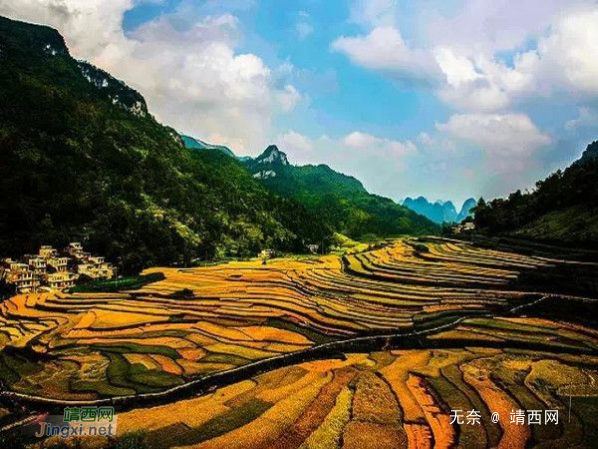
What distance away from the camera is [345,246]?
384ft

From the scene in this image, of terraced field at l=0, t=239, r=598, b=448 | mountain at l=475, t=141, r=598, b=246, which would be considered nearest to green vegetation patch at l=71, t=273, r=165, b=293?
terraced field at l=0, t=239, r=598, b=448

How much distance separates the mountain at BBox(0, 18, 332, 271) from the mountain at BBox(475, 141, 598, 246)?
4926cm

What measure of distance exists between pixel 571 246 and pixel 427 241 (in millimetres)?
22477

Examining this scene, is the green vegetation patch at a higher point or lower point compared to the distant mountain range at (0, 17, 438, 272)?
lower

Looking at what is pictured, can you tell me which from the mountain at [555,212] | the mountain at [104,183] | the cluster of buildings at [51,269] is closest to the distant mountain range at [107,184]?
the mountain at [104,183]

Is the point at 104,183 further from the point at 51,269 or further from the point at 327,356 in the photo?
the point at 327,356

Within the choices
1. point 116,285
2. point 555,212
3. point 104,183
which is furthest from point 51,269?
point 555,212

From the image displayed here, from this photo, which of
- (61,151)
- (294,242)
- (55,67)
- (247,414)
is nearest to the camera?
(247,414)

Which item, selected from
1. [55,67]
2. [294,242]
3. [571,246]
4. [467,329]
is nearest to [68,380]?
[467,329]

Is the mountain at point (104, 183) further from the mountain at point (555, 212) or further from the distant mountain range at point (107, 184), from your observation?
the mountain at point (555, 212)

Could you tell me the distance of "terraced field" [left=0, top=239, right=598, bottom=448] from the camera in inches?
543

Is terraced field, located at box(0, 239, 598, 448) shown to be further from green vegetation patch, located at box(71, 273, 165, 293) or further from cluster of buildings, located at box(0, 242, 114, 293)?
cluster of buildings, located at box(0, 242, 114, 293)

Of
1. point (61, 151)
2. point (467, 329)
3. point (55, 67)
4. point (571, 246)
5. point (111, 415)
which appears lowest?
point (111, 415)

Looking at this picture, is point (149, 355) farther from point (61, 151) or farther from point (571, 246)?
point (61, 151)
